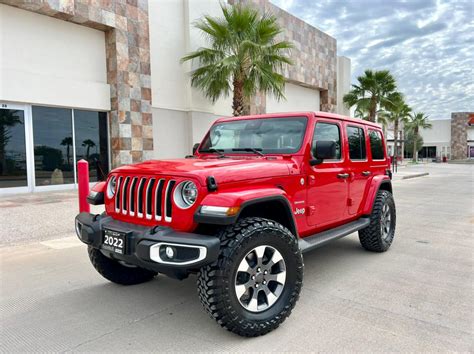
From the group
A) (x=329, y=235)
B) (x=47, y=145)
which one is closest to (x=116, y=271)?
(x=329, y=235)

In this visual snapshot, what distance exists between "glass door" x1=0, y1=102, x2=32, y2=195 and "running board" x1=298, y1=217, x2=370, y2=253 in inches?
413

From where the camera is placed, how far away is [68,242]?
620cm

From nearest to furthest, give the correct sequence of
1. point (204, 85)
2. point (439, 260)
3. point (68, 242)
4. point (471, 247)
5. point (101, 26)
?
point (439, 260), point (471, 247), point (68, 242), point (101, 26), point (204, 85)

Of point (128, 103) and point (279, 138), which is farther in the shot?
point (128, 103)

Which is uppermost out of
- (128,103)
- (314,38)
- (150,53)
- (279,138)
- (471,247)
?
(314,38)

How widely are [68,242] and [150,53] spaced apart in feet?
33.8

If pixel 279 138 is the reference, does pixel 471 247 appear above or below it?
below

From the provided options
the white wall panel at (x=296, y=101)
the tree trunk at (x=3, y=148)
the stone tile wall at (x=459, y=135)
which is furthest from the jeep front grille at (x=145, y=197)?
the stone tile wall at (x=459, y=135)

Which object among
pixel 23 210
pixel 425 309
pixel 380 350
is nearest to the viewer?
pixel 380 350

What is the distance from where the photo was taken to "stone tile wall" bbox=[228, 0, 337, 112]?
76.7 feet

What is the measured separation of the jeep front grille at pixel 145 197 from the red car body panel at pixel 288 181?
3 centimetres

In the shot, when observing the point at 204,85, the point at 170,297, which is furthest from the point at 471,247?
the point at 204,85

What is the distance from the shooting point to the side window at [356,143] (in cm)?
470

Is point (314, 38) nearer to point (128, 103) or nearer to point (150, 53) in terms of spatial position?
point (150, 53)
